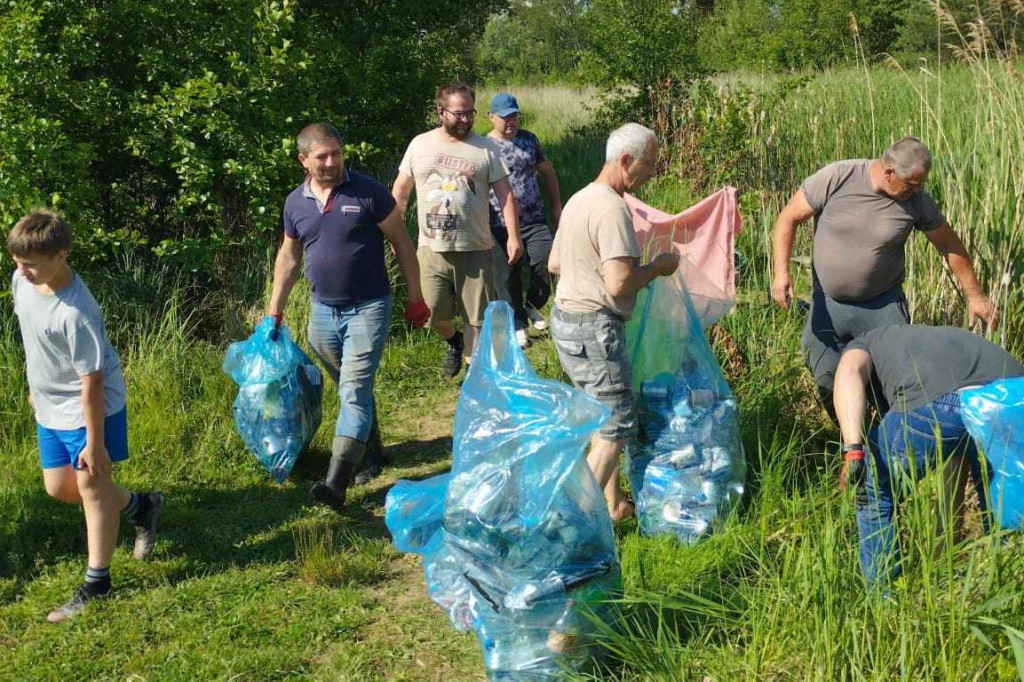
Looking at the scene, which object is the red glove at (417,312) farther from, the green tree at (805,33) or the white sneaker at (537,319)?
the green tree at (805,33)

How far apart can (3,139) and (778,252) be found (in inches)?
190

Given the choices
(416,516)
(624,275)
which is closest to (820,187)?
(624,275)

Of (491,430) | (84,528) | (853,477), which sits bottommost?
(84,528)

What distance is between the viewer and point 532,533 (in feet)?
9.64

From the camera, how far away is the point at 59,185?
6629mm

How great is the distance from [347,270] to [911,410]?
98.2 inches

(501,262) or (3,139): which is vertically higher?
(3,139)

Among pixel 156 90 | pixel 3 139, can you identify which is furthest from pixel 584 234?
pixel 156 90

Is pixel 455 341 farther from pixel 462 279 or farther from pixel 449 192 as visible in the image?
pixel 449 192

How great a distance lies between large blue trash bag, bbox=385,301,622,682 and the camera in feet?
9.67

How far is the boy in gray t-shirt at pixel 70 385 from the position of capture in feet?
11.7

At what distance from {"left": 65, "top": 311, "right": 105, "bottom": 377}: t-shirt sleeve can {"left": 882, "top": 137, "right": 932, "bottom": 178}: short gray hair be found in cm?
329

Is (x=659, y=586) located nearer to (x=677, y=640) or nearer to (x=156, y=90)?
(x=677, y=640)

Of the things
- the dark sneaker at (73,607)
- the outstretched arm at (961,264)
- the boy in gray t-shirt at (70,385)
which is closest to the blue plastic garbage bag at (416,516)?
the boy in gray t-shirt at (70,385)
